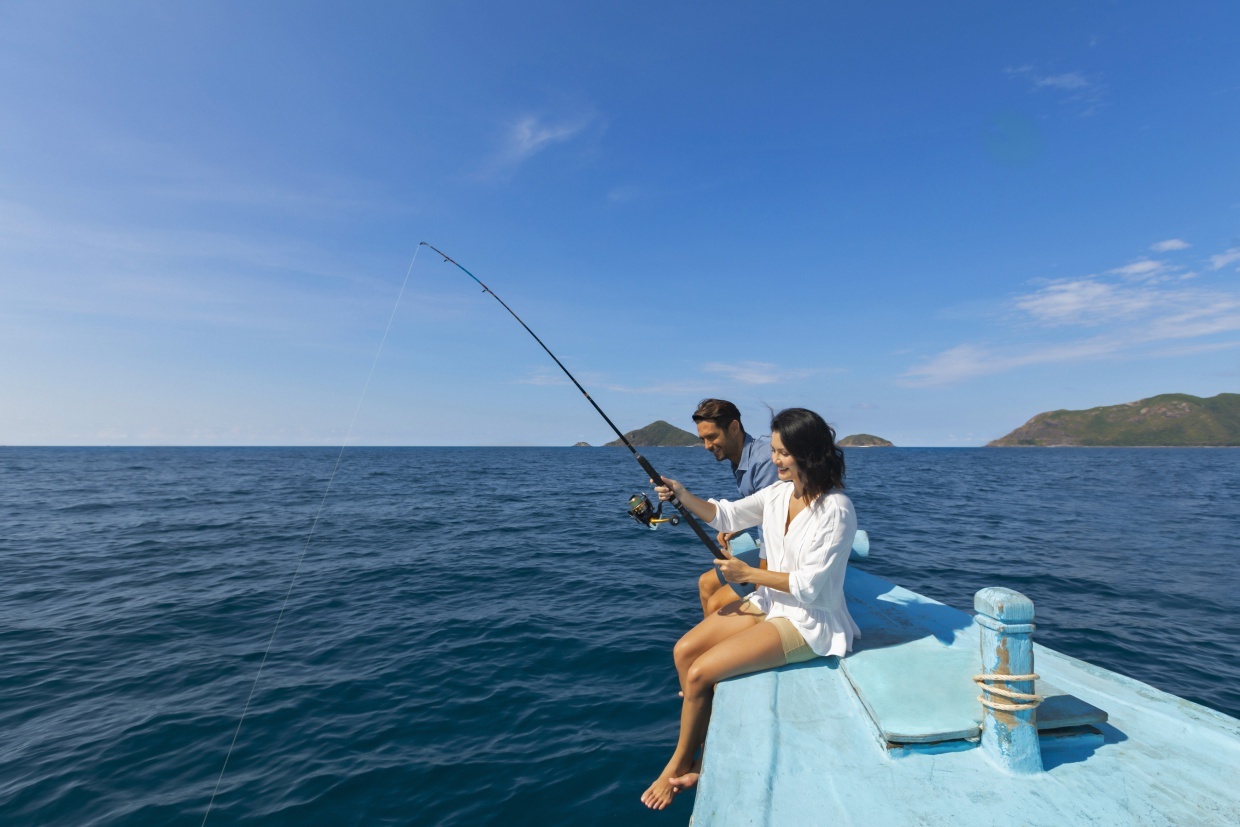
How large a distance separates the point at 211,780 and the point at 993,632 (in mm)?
6123

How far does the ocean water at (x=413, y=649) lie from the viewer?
4.36 meters

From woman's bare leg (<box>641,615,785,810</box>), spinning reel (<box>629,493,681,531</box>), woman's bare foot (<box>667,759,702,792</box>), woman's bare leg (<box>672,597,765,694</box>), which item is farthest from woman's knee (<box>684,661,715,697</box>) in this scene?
spinning reel (<box>629,493,681,531</box>)

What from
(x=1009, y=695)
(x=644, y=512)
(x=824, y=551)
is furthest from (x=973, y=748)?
(x=644, y=512)

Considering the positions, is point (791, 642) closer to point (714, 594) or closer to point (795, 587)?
point (795, 587)

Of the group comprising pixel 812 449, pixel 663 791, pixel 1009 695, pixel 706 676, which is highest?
pixel 812 449

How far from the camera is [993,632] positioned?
8.38 feet

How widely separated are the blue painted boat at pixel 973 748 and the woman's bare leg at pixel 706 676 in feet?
0.43

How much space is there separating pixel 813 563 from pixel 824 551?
0.10 metres

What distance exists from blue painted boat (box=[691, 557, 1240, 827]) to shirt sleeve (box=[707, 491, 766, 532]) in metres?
1.27

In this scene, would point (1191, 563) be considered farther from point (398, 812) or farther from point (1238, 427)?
point (1238, 427)

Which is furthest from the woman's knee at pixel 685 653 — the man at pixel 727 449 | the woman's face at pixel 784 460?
the woman's face at pixel 784 460

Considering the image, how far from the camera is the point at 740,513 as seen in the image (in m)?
4.33

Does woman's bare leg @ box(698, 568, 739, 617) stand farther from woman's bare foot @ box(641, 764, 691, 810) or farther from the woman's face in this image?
the woman's face

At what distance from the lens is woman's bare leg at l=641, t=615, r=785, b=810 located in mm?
3342
